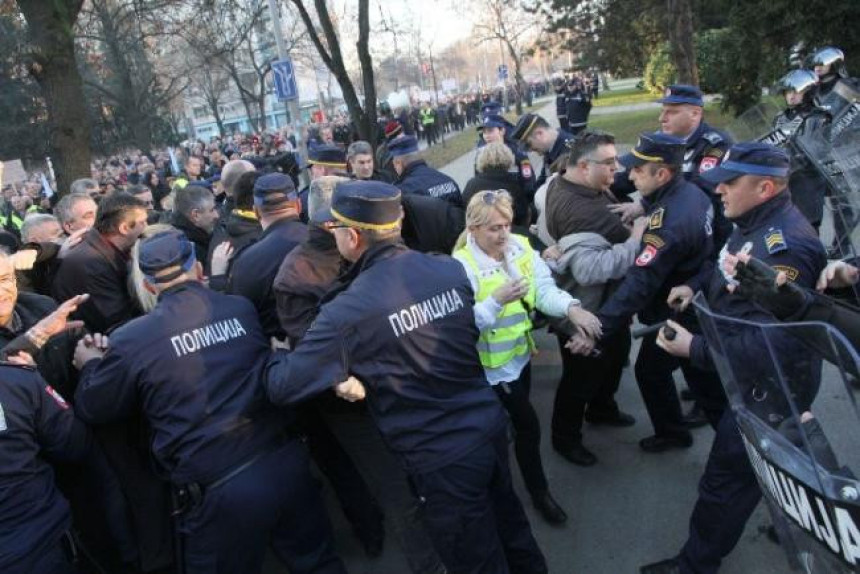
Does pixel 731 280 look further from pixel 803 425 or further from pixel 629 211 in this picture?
pixel 629 211

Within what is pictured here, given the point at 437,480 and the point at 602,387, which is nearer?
the point at 437,480

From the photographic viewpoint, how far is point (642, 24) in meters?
28.1

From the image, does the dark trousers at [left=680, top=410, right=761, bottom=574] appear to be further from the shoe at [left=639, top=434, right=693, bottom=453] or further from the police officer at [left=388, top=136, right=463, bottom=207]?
the police officer at [left=388, top=136, right=463, bottom=207]

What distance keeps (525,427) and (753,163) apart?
1.73 meters

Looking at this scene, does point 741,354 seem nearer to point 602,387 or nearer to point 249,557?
point 249,557

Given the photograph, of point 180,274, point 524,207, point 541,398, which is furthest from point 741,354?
point 524,207

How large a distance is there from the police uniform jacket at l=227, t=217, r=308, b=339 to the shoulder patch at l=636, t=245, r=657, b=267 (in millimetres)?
1826

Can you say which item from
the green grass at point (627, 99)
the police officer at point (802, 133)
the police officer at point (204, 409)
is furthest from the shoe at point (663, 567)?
the green grass at point (627, 99)

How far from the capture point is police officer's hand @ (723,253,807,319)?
2.22m

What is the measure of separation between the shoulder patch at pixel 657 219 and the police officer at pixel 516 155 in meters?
1.87

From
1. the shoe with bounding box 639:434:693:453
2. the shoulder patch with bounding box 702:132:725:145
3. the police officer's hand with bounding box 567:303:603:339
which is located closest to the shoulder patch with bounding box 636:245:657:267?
the police officer's hand with bounding box 567:303:603:339

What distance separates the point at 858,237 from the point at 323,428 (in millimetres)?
3112

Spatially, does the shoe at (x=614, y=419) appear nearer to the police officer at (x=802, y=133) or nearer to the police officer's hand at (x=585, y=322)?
the police officer's hand at (x=585, y=322)

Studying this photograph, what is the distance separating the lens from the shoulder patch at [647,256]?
3.33m
